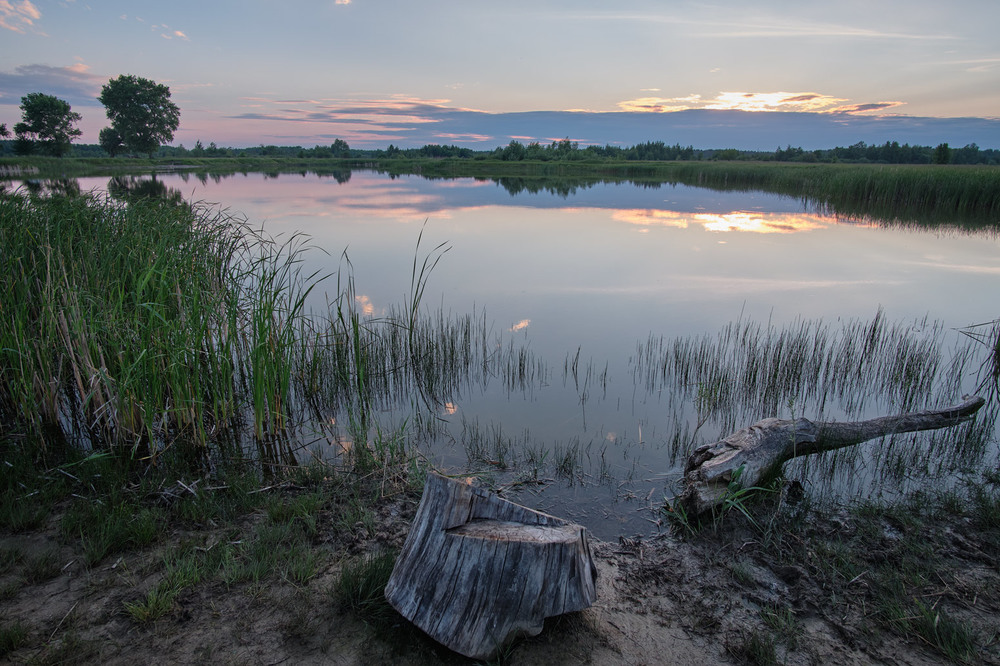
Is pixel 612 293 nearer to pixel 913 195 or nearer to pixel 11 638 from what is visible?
pixel 11 638

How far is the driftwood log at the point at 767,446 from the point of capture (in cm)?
379

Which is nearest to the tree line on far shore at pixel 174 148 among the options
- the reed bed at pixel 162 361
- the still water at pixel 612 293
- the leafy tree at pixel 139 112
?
the leafy tree at pixel 139 112

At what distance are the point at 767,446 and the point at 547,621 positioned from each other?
7.95 ft

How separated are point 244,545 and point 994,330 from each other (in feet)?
30.8

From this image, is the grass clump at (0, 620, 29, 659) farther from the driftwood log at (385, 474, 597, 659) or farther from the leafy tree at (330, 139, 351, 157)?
the leafy tree at (330, 139, 351, 157)

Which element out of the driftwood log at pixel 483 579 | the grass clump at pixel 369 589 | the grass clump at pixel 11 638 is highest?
the driftwood log at pixel 483 579

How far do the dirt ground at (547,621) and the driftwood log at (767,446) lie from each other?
1.76 feet

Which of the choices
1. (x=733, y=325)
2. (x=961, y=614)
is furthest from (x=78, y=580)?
(x=733, y=325)

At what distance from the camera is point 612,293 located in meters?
11.0

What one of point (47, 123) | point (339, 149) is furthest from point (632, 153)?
point (47, 123)

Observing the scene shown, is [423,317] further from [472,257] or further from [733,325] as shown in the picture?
[472,257]

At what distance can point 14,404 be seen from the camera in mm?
5031

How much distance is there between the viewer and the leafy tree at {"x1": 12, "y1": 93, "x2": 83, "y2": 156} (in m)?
53.4

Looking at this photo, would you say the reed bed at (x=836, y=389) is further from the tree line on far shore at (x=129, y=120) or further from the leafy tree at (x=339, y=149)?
the leafy tree at (x=339, y=149)
